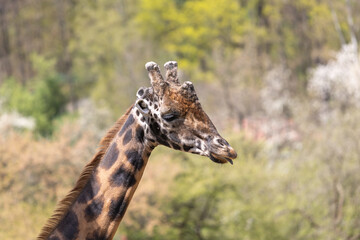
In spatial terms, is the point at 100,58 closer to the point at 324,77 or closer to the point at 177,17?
the point at 177,17

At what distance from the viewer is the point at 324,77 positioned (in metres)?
28.4

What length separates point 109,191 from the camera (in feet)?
13.5

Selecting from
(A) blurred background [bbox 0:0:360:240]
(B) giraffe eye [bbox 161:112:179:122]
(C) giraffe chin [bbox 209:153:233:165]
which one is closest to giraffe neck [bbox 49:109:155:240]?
(B) giraffe eye [bbox 161:112:179:122]

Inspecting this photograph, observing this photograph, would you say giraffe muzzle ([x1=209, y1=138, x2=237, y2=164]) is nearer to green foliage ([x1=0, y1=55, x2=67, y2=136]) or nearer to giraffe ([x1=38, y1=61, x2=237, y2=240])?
giraffe ([x1=38, y1=61, x2=237, y2=240])

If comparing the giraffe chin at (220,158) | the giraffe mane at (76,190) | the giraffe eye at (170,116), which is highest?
the giraffe eye at (170,116)

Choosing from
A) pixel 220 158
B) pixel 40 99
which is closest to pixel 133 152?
pixel 220 158

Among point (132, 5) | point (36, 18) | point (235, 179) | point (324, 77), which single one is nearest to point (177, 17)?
point (132, 5)

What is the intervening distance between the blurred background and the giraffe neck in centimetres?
791

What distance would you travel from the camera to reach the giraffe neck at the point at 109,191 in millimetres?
4074

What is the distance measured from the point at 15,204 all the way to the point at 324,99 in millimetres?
18275

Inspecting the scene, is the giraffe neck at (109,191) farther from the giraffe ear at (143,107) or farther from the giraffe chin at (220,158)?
the giraffe chin at (220,158)

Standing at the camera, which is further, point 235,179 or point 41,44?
point 41,44

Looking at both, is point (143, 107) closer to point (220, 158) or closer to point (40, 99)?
point (220, 158)

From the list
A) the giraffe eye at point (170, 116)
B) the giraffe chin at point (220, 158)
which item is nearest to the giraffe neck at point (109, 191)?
the giraffe eye at point (170, 116)
